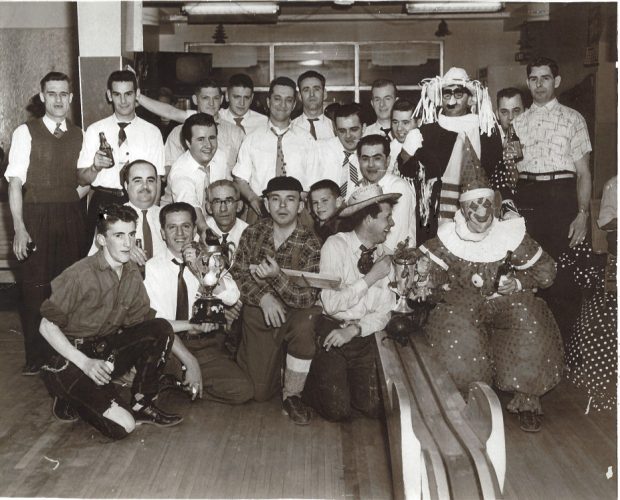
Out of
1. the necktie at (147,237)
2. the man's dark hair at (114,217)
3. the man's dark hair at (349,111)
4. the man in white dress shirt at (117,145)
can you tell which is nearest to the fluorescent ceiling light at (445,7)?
the man's dark hair at (349,111)

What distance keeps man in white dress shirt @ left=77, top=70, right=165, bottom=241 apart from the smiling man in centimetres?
8

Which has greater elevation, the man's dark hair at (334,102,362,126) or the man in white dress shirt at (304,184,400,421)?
the man's dark hair at (334,102,362,126)

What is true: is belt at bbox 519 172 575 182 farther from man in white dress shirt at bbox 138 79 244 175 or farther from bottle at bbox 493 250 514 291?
→ man in white dress shirt at bbox 138 79 244 175

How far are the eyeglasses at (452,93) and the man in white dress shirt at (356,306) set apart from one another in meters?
0.66

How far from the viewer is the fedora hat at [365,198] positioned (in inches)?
144

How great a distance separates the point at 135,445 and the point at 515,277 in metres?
1.92

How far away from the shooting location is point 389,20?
859 centimetres

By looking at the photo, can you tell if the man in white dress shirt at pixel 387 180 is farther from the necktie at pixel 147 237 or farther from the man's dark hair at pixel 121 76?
the man's dark hair at pixel 121 76

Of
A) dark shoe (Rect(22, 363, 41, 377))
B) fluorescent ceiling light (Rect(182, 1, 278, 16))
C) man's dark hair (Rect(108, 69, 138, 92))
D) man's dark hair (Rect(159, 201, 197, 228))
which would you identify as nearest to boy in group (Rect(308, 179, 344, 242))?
man's dark hair (Rect(159, 201, 197, 228))

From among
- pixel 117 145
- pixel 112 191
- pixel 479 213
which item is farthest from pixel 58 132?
pixel 479 213

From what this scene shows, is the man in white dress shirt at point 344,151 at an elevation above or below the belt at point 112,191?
above

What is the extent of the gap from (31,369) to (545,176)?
3085mm

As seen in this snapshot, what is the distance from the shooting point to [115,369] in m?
3.43

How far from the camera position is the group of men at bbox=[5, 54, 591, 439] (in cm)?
344
